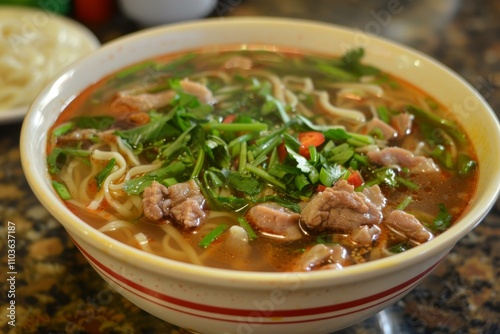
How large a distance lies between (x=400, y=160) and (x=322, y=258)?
2.04 ft

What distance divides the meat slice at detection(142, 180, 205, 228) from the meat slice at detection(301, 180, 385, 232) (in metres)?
0.35

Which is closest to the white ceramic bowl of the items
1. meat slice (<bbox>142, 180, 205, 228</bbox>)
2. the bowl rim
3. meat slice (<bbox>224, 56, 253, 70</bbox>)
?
the bowl rim

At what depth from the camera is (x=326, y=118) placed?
2.56 m

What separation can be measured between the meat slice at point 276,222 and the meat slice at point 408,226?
302 millimetres

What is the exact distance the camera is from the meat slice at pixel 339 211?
1.90 metres

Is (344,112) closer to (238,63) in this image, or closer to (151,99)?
(238,63)

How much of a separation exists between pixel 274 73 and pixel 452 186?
Answer: 1.05 metres

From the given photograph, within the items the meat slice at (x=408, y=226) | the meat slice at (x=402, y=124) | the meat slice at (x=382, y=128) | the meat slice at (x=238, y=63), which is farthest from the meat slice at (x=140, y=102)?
the meat slice at (x=408, y=226)

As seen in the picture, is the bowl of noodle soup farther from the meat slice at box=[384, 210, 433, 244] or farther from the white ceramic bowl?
the meat slice at box=[384, 210, 433, 244]

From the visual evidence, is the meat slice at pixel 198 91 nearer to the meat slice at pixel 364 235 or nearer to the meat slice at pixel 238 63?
the meat slice at pixel 238 63

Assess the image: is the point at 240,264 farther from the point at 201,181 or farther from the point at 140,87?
the point at 140,87

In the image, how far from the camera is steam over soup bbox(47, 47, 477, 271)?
1.91 meters

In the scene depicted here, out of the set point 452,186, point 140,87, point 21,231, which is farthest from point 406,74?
point 21,231

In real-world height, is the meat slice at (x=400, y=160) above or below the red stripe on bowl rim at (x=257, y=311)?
above
